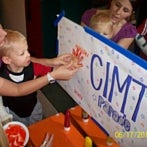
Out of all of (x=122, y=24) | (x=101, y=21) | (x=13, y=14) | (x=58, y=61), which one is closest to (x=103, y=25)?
(x=101, y=21)

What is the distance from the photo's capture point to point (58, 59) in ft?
4.17

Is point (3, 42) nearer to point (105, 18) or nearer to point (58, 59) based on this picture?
point (58, 59)

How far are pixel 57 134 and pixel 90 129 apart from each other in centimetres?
15

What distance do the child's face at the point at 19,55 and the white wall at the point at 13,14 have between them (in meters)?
1.54

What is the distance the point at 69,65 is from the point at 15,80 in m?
0.32

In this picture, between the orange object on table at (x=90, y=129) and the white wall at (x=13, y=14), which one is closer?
the orange object on table at (x=90, y=129)

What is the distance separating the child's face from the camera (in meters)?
1.20

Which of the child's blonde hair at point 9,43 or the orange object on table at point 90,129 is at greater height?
the child's blonde hair at point 9,43

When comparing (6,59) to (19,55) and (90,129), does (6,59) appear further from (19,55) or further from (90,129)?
(90,129)

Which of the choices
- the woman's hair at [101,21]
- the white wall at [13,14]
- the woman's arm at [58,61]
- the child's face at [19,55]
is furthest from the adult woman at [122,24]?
the white wall at [13,14]

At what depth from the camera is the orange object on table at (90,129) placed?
3.82 feet
